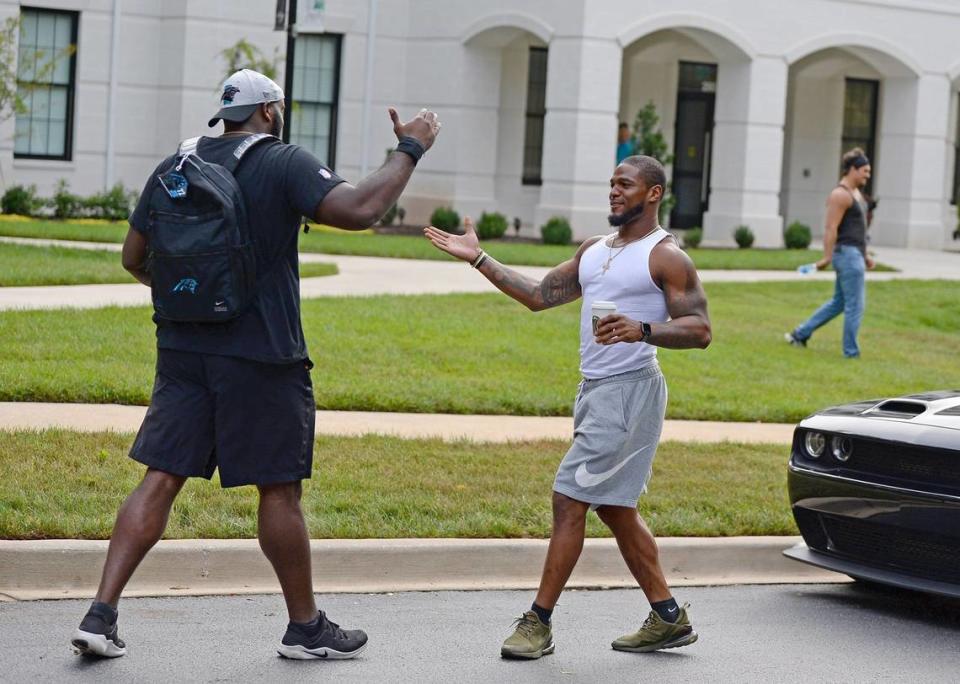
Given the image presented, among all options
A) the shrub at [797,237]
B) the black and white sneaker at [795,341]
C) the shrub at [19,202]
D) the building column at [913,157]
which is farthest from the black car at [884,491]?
the building column at [913,157]

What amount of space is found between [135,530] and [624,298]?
1.94 m

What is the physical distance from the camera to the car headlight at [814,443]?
7.18 meters

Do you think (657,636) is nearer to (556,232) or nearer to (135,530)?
(135,530)

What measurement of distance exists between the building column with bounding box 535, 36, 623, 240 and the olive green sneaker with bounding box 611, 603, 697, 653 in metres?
18.1

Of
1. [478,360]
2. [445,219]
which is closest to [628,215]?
[478,360]

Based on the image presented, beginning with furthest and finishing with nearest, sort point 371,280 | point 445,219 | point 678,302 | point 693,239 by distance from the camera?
point 693,239
point 445,219
point 371,280
point 678,302

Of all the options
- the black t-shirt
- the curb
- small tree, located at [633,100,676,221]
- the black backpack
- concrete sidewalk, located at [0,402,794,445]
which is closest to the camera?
the black backpack

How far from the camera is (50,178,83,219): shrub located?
22.5 m

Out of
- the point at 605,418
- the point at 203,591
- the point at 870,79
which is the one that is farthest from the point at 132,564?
the point at 870,79

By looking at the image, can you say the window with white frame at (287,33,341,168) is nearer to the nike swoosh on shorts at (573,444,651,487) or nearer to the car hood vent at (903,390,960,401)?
the car hood vent at (903,390,960,401)

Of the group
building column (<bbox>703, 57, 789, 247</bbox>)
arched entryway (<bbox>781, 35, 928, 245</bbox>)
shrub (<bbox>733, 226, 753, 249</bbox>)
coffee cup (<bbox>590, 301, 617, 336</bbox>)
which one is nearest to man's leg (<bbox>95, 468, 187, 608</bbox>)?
coffee cup (<bbox>590, 301, 617, 336</bbox>)

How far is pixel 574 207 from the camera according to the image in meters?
24.1

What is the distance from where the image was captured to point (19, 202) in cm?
2241

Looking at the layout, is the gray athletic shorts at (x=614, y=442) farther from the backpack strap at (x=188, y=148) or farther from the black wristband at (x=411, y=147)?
the backpack strap at (x=188, y=148)
